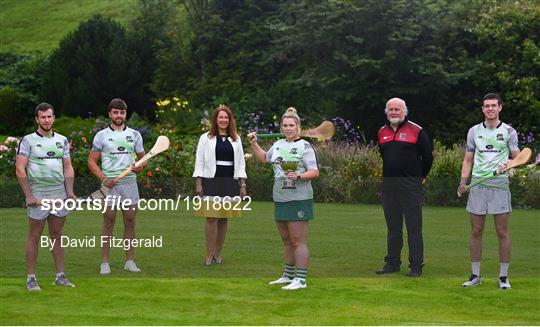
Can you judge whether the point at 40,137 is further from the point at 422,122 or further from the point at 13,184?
the point at 422,122

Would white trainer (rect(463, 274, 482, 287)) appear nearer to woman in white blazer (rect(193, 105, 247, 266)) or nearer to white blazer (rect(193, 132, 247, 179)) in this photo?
woman in white blazer (rect(193, 105, 247, 266))

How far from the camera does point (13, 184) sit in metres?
17.4

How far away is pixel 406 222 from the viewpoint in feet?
33.6

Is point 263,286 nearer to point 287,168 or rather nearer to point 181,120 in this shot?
point 287,168

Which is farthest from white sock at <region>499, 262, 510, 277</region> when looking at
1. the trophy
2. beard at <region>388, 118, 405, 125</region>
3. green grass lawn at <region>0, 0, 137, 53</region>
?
green grass lawn at <region>0, 0, 137, 53</region>

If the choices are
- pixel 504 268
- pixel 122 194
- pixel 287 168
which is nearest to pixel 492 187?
pixel 504 268

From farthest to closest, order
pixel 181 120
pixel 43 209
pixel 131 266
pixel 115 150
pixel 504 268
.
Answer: pixel 181 120 < pixel 131 266 < pixel 115 150 < pixel 504 268 < pixel 43 209

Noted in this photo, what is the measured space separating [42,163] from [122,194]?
1.29 meters

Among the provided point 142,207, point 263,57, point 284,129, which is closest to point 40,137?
point 284,129

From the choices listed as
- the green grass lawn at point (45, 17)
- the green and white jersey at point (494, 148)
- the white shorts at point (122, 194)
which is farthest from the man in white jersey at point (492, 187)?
the green grass lawn at point (45, 17)

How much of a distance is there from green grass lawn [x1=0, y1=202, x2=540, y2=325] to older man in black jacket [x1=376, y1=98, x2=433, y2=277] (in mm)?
278

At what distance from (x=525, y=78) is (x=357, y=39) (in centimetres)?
450

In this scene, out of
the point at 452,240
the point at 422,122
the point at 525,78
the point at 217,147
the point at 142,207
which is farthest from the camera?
the point at 422,122

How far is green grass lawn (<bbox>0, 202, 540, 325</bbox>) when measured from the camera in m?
7.84
